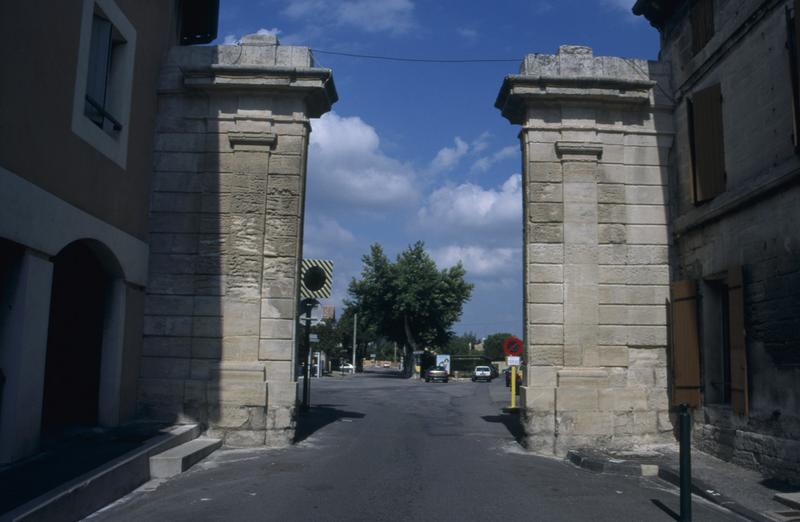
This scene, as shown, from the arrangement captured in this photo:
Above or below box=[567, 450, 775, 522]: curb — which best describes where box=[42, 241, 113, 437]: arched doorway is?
above

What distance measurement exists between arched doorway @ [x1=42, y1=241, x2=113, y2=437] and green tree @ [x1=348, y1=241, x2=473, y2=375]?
37611 mm

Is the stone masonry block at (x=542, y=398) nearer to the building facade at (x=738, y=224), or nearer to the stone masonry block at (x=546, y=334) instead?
the stone masonry block at (x=546, y=334)

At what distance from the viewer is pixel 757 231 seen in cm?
858

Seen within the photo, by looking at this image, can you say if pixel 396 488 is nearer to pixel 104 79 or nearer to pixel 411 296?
pixel 104 79

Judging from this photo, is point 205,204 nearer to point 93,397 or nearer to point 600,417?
point 93,397

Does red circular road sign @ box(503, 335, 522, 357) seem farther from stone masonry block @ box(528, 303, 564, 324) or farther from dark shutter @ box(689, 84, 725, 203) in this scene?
dark shutter @ box(689, 84, 725, 203)

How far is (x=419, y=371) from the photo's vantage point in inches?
2101

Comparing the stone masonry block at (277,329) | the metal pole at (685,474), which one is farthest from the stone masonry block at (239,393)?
the metal pole at (685,474)

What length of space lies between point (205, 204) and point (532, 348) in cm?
542

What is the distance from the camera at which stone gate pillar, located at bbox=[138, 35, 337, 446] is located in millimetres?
10508

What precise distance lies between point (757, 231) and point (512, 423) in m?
6.35

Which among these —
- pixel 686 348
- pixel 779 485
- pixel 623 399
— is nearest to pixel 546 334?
pixel 623 399

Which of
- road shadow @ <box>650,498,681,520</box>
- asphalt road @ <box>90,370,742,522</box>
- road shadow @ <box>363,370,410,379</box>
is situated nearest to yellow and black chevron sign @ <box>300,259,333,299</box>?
asphalt road @ <box>90,370,742,522</box>

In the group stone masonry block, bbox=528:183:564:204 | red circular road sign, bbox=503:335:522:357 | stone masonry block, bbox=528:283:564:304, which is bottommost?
red circular road sign, bbox=503:335:522:357
